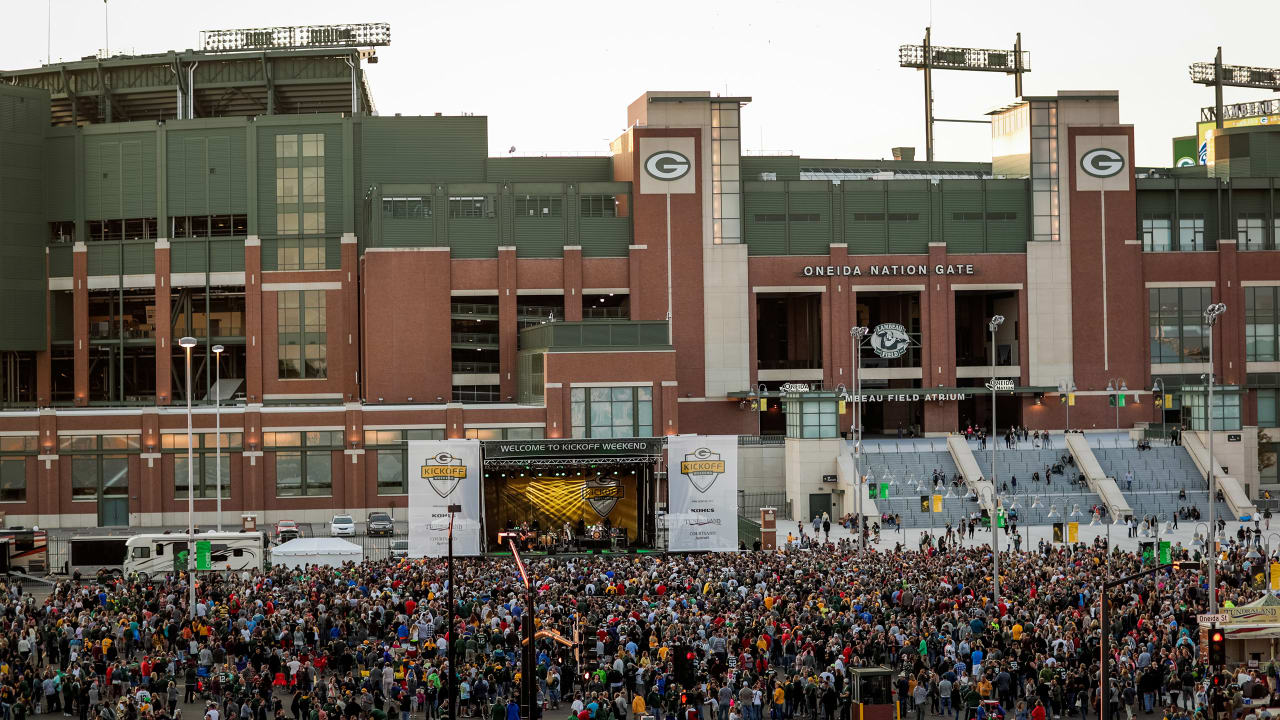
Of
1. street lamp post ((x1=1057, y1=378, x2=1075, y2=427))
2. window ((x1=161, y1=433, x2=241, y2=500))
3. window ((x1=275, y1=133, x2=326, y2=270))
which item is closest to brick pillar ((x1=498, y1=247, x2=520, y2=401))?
window ((x1=275, y1=133, x2=326, y2=270))

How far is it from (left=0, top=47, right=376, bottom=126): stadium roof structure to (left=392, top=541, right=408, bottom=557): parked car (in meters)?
44.6

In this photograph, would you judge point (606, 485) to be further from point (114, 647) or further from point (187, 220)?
point (187, 220)

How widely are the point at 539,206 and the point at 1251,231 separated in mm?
49393

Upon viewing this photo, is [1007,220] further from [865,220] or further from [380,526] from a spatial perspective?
[380,526]

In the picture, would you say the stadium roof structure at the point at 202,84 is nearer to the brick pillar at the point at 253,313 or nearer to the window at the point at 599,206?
the brick pillar at the point at 253,313

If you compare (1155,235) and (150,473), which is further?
(1155,235)

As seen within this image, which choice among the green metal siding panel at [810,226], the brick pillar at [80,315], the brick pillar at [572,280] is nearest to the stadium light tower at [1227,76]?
the green metal siding panel at [810,226]

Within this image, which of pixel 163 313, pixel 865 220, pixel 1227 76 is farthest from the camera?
pixel 1227 76

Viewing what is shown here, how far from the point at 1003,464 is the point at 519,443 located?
3484cm

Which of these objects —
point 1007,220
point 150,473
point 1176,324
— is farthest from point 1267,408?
point 150,473

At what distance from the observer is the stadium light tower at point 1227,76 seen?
412 feet

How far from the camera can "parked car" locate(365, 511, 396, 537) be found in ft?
249

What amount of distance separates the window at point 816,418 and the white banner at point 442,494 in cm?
3122

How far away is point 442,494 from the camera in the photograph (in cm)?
5694
